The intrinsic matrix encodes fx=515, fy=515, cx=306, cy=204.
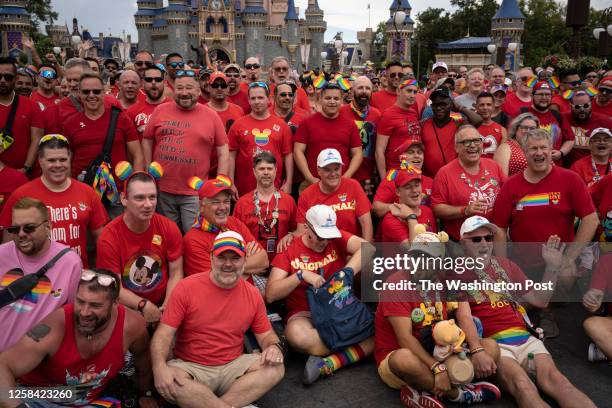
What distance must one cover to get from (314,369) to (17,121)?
4175 mm

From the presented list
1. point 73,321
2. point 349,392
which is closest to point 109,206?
point 73,321

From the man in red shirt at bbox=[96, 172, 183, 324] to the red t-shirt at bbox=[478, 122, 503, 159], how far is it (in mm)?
4071

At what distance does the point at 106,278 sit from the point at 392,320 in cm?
210

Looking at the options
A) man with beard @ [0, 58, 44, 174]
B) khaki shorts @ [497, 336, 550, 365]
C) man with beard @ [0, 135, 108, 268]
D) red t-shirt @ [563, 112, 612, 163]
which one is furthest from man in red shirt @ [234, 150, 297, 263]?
red t-shirt @ [563, 112, 612, 163]

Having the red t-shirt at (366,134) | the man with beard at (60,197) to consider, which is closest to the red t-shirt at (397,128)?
the red t-shirt at (366,134)

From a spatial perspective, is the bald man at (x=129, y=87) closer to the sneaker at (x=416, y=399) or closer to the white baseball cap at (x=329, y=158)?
the white baseball cap at (x=329, y=158)

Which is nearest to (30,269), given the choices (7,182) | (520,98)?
(7,182)

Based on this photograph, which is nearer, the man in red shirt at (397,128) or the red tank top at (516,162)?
the red tank top at (516,162)

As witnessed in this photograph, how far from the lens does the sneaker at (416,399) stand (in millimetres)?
3732

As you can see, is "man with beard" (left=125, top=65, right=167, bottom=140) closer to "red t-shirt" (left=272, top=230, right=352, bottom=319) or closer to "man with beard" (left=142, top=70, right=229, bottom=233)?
"man with beard" (left=142, top=70, right=229, bottom=233)

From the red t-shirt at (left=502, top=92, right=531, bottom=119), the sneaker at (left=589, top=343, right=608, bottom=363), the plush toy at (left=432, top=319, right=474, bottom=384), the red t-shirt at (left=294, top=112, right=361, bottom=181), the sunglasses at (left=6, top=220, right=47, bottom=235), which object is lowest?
the sneaker at (left=589, top=343, right=608, bottom=363)

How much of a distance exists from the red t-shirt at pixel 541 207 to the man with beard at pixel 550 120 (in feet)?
7.12

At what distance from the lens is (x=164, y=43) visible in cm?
7494

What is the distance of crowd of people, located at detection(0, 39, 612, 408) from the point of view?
3.60m
